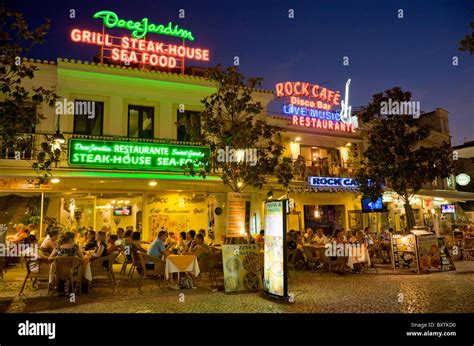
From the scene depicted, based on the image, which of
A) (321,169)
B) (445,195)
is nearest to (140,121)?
(321,169)

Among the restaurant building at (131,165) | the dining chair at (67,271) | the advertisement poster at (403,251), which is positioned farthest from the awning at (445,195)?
the dining chair at (67,271)

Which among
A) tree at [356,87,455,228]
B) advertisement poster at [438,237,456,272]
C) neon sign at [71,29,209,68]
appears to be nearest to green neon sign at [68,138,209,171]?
neon sign at [71,29,209,68]

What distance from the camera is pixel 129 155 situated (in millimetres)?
13578

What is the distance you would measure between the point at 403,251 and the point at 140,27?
13.7 meters

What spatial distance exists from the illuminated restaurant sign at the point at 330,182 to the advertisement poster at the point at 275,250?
9445 mm

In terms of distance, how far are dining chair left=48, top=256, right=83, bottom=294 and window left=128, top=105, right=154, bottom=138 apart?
755cm

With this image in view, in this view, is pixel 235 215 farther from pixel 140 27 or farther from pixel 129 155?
pixel 140 27

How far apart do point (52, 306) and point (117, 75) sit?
961cm

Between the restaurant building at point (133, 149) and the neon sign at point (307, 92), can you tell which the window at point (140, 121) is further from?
the neon sign at point (307, 92)

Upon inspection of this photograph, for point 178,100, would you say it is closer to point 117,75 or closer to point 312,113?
point 117,75

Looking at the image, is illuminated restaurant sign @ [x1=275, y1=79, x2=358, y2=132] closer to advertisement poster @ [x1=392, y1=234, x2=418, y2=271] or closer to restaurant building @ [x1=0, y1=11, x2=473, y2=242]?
restaurant building @ [x1=0, y1=11, x2=473, y2=242]

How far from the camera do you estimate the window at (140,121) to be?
51.1 feet
